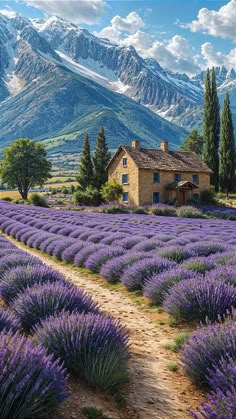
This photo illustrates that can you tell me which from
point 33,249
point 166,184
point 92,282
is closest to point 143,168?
point 166,184

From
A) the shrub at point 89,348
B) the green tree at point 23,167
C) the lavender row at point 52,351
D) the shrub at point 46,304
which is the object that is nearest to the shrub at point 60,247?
the lavender row at point 52,351

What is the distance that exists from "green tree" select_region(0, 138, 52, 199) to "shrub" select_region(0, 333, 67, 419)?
59389 millimetres

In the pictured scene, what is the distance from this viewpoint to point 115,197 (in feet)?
145

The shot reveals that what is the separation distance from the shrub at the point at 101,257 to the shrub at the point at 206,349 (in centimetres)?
662

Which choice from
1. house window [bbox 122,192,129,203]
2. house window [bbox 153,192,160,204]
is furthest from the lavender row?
house window [bbox 122,192,129,203]

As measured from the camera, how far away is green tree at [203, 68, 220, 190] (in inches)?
2061

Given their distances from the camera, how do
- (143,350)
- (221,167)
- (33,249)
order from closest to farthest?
(143,350) < (33,249) < (221,167)

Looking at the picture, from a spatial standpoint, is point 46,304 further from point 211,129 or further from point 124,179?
point 211,129

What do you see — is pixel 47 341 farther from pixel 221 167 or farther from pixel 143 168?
pixel 221 167

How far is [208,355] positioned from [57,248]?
1019 cm

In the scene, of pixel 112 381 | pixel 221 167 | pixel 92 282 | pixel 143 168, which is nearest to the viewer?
pixel 112 381

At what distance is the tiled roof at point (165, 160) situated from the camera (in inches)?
1729

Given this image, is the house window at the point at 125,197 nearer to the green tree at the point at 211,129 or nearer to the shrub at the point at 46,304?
the green tree at the point at 211,129

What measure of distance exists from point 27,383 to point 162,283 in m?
4.67
